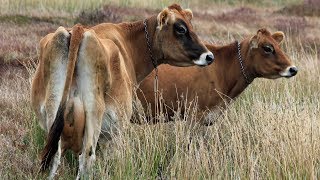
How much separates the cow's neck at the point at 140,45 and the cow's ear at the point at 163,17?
0.53 feet

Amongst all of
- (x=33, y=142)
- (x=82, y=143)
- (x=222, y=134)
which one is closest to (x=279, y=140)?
(x=222, y=134)

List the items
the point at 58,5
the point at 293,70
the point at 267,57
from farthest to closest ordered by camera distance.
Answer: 1. the point at 58,5
2. the point at 267,57
3. the point at 293,70

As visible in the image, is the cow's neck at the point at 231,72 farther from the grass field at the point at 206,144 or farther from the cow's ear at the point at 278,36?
the cow's ear at the point at 278,36

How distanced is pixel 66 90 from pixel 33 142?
220 centimetres

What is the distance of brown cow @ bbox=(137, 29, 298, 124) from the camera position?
825 centimetres

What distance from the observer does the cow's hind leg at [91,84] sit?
5.30 m

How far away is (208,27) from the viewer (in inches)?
902

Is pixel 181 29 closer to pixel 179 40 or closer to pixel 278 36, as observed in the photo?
pixel 179 40

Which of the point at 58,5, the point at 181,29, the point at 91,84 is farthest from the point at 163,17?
the point at 58,5

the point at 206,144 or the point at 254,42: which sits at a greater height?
the point at 254,42

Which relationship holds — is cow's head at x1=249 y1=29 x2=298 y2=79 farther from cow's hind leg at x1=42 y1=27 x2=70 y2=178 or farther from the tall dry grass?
the tall dry grass

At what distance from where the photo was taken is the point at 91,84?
534 cm

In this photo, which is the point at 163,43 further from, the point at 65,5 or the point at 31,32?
the point at 65,5

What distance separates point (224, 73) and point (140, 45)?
1822 millimetres
